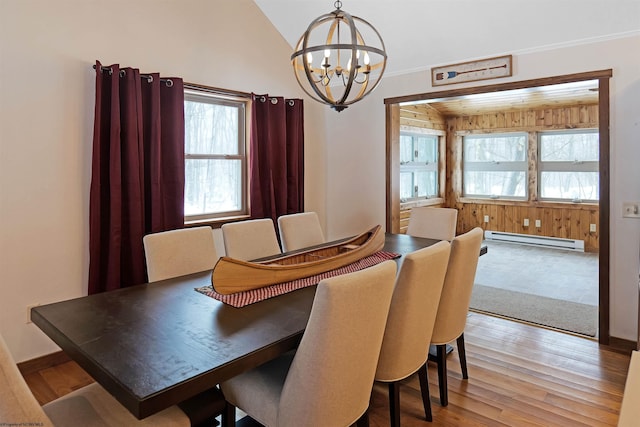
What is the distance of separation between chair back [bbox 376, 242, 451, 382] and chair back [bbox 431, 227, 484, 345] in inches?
9.4

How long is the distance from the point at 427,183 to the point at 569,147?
239 centimetres

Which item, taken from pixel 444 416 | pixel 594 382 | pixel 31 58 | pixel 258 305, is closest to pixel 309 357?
pixel 258 305

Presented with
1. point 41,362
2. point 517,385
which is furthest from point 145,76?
point 517,385

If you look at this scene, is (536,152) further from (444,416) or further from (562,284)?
(444,416)

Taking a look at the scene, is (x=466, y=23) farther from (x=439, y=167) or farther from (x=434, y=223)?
(x=439, y=167)

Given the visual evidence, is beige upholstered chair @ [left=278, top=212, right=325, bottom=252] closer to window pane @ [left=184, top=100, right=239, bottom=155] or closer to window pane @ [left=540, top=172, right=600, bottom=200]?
window pane @ [left=184, top=100, right=239, bottom=155]

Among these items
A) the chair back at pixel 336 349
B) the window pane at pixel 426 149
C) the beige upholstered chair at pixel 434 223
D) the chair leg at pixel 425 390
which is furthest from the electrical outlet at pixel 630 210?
the window pane at pixel 426 149

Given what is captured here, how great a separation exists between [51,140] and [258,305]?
2.06 meters

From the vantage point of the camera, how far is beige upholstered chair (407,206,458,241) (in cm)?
370

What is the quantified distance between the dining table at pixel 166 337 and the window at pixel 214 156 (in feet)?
6.08

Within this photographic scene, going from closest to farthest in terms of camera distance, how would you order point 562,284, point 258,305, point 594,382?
point 258,305, point 594,382, point 562,284

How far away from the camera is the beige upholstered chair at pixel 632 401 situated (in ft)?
2.40

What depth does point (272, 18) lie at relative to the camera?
432cm

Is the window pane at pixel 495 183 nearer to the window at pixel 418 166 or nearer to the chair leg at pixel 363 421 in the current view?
the window at pixel 418 166
